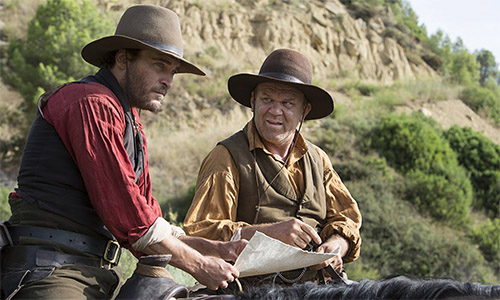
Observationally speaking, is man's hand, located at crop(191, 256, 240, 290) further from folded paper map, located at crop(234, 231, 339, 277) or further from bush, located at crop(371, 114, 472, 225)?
bush, located at crop(371, 114, 472, 225)

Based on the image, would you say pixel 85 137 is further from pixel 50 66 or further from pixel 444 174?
pixel 50 66

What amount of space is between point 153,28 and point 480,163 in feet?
60.7

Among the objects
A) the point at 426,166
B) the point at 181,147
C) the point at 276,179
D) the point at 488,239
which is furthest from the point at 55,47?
the point at 276,179

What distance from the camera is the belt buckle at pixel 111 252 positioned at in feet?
8.75

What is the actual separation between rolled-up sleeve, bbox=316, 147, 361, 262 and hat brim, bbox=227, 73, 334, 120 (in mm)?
378

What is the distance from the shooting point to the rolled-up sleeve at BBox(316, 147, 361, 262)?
381 cm

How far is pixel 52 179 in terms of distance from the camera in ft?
8.35

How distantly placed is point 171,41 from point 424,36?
37607 mm

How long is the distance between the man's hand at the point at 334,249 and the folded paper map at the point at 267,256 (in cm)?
68

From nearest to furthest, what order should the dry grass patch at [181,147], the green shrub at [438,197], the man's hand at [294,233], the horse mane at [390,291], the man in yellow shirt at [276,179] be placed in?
the horse mane at [390,291] < the man's hand at [294,233] < the man in yellow shirt at [276,179] < the green shrub at [438,197] < the dry grass patch at [181,147]

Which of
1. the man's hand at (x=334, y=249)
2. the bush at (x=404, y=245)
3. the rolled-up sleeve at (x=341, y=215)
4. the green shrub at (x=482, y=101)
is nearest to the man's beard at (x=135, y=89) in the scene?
the man's hand at (x=334, y=249)

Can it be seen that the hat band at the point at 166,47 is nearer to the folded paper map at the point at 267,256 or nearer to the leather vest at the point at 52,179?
the leather vest at the point at 52,179

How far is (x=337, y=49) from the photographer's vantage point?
30.0m

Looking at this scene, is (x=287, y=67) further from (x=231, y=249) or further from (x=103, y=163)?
(x=103, y=163)
